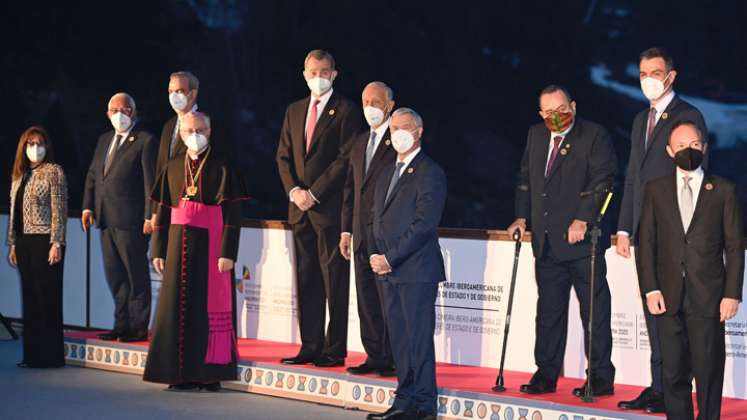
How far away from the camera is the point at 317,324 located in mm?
6902

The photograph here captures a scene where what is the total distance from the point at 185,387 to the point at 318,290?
3.07 ft

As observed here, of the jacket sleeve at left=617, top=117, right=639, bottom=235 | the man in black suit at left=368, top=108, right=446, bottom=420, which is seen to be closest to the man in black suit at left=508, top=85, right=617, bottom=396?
the jacket sleeve at left=617, top=117, right=639, bottom=235

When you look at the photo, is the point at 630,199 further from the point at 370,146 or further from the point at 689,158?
the point at 370,146

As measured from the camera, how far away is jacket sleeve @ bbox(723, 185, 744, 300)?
16.2 ft

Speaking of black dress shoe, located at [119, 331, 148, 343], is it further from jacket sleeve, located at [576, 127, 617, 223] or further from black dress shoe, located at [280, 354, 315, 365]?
jacket sleeve, located at [576, 127, 617, 223]

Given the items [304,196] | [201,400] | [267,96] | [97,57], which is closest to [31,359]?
[201,400]

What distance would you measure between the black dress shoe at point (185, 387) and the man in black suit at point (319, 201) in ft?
1.77

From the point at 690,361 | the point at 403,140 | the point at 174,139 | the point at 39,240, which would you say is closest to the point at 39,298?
the point at 39,240

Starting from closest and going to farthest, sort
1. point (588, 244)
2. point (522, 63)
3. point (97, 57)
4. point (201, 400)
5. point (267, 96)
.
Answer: point (588, 244) → point (201, 400) → point (522, 63) → point (267, 96) → point (97, 57)

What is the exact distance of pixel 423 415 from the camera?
19.4 feet

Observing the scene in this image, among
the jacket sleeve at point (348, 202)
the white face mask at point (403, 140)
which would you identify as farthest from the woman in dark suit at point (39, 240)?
the white face mask at point (403, 140)

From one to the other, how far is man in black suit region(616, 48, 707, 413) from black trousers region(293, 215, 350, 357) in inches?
68.8

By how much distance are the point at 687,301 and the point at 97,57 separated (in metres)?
7.34

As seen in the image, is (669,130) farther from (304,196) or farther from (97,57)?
(97,57)
